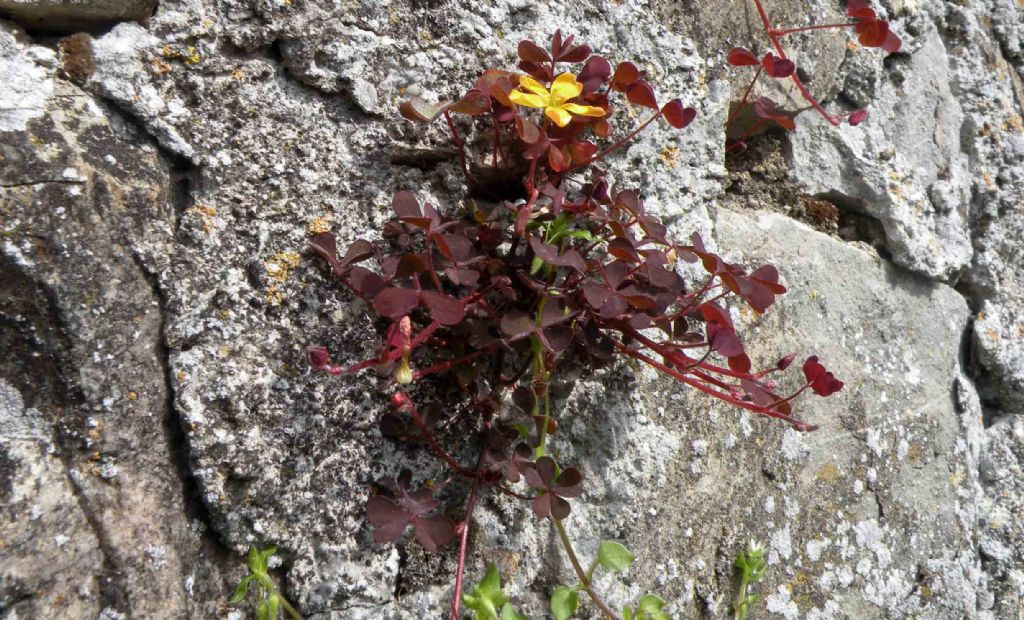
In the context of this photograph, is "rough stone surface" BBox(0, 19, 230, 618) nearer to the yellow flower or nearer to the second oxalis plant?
the second oxalis plant

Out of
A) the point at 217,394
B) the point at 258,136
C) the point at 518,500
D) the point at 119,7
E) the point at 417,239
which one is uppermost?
the point at 119,7

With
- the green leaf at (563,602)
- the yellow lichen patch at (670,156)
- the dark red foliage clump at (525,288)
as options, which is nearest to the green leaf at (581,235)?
the dark red foliage clump at (525,288)

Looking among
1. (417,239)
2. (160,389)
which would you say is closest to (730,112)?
(417,239)

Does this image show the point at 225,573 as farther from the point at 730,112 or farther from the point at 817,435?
the point at 730,112

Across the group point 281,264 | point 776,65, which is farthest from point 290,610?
point 776,65

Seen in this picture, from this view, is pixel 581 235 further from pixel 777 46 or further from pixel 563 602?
pixel 777 46

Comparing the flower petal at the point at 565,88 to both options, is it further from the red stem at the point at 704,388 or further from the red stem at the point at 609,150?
the red stem at the point at 704,388
